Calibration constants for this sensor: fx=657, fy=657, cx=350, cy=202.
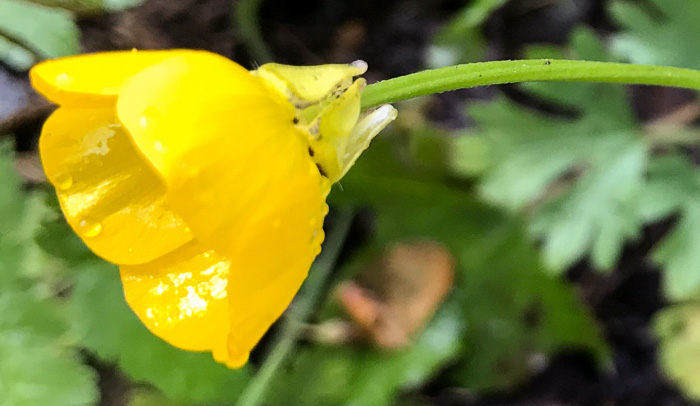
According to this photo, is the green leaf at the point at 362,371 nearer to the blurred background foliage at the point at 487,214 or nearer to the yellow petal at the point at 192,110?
the blurred background foliage at the point at 487,214

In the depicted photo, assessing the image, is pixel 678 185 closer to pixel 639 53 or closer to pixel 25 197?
pixel 639 53

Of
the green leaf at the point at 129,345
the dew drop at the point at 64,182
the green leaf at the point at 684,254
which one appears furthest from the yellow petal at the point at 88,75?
the green leaf at the point at 684,254

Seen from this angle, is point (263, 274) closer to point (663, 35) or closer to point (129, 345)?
point (129, 345)

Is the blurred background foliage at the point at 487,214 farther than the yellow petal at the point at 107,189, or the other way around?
the blurred background foliage at the point at 487,214

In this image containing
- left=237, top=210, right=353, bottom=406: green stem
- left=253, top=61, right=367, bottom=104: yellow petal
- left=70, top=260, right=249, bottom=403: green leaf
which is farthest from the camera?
left=237, top=210, right=353, bottom=406: green stem

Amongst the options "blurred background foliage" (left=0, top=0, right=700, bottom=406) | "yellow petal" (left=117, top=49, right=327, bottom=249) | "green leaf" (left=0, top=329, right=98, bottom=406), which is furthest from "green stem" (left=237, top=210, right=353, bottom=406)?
"yellow petal" (left=117, top=49, right=327, bottom=249)

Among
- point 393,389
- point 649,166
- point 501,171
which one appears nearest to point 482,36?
point 501,171

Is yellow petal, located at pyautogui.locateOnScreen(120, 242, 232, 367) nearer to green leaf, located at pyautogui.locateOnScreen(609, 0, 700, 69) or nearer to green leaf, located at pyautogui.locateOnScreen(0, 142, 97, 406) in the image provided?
green leaf, located at pyautogui.locateOnScreen(0, 142, 97, 406)
